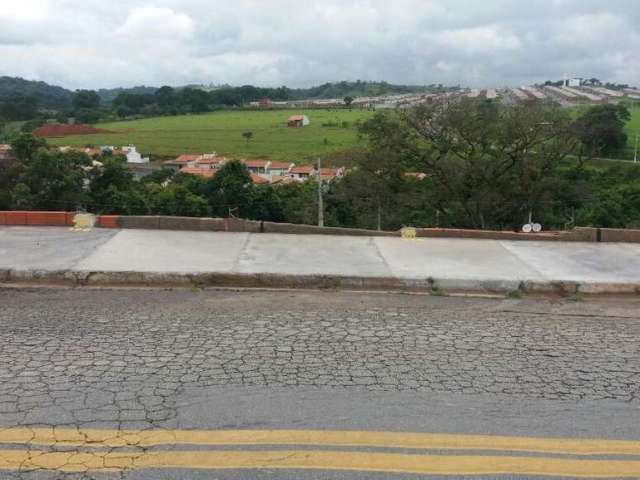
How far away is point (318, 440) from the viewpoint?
339 cm

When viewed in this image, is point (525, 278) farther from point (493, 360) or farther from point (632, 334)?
point (493, 360)

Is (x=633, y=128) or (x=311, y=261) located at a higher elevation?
(x=633, y=128)

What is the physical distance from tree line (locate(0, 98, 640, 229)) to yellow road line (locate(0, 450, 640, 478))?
2460 cm

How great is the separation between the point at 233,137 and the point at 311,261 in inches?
3823

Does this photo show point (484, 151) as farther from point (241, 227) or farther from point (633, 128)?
point (633, 128)

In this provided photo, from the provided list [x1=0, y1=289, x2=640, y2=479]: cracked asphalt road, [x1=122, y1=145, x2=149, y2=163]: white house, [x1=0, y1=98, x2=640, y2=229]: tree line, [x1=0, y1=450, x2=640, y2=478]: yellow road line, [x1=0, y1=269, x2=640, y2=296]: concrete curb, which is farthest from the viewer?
[x1=122, y1=145, x2=149, y2=163]: white house

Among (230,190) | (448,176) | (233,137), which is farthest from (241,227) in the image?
(233,137)

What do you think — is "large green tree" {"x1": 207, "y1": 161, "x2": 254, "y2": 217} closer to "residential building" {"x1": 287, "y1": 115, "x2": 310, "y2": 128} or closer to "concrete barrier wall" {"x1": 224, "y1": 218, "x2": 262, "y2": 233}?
"concrete barrier wall" {"x1": 224, "y1": 218, "x2": 262, "y2": 233}

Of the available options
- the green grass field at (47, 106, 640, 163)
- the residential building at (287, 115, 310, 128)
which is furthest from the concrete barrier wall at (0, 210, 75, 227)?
the residential building at (287, 115, 310, 128)

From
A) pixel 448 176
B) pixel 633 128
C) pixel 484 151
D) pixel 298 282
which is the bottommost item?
pixel 298 282

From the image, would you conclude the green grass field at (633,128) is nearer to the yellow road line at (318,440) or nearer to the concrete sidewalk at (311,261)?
the concrete sidewalk at (311,261)

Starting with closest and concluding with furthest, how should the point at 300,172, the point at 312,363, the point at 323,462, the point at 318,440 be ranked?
the point at 323,462, the point at 318,440, the point at 312,363, the point at 300,172

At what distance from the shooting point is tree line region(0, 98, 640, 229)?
89.0 ft

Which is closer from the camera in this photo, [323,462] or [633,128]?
[323,462]
